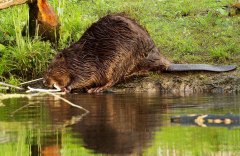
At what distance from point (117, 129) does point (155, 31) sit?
5678mm

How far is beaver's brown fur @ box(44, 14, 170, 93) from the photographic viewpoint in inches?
386

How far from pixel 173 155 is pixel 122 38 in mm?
5072

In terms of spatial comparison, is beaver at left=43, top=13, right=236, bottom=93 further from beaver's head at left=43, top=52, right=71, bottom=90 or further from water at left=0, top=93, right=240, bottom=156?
water at left=0, top=93, right=240, bottom=156

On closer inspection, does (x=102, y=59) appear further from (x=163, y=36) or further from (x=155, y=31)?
(x=155, y=31)

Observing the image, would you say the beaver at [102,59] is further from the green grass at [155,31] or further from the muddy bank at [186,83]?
the green grass at [155,31]

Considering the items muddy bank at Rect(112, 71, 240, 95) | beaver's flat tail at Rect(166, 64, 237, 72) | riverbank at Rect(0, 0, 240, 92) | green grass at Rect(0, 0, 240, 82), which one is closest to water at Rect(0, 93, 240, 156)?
muddy bank at Rect(112, 71, 240, 95)

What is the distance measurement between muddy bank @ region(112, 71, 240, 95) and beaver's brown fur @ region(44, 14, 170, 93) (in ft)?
0.67

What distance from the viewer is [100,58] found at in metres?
9.86

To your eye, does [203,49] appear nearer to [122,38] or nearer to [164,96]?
[122,38]

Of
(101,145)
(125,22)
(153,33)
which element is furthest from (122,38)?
(101,145)

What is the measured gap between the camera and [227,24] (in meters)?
11.5

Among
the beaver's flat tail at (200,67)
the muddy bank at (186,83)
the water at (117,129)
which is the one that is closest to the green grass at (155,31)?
the beaver's flat tail at (200,67)

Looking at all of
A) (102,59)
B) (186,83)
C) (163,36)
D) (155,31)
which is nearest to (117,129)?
(186,83)

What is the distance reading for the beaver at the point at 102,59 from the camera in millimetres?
9797
